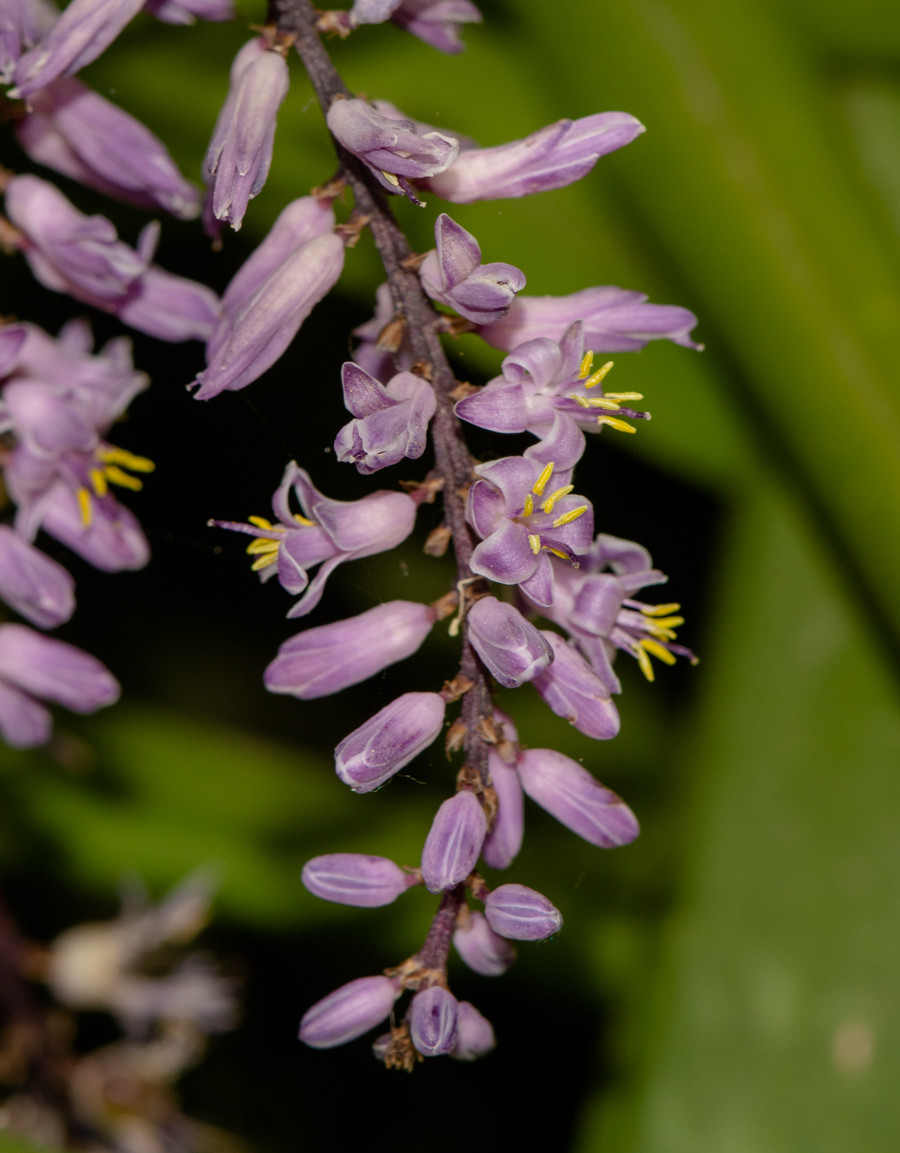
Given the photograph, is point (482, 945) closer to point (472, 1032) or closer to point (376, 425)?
point (472, 1032)

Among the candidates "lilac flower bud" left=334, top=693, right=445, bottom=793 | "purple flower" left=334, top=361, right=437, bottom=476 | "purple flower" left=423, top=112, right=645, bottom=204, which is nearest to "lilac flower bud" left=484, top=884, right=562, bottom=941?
"lilac flower bud" left=334, top=693, right=445, bottom=793

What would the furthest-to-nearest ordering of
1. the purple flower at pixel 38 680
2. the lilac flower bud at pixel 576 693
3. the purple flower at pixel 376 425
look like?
the purple flower at pixel 38 680, the lilac flower bud at pixel 576 693, the purple flower at pixel 376 425

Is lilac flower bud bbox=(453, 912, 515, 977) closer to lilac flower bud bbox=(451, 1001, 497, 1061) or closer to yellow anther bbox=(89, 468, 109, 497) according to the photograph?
lilac flower bud bbox=(451, 1001, 497, 1061)

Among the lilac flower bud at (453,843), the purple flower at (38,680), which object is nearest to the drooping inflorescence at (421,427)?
the lilac flower bud at (453,843)

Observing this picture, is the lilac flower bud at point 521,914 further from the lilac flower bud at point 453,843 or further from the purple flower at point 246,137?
the purple flower at point 246,137

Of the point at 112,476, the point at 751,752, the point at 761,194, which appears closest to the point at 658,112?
the point at 761,194
